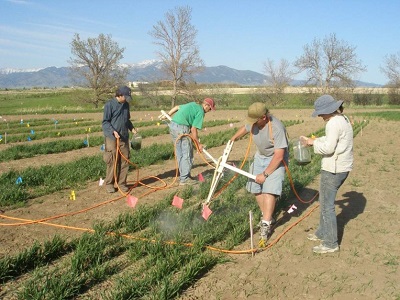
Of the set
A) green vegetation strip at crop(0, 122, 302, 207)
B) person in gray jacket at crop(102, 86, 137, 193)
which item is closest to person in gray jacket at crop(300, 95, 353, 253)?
person in gray jacket at crop(102, 86, 137, 193)

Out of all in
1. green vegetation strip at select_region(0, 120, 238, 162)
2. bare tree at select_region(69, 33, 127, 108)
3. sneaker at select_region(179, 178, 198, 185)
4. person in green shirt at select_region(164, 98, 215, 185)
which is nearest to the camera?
person in green shirt at select_region(164, 98, 215, 185)

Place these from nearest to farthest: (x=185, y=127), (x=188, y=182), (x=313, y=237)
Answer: (x=313, y=237), (x=185, y=127), (x=188, y=182)

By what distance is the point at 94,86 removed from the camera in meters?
40.9

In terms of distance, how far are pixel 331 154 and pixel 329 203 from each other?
0.61 m

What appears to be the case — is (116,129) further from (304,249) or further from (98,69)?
(98,69)

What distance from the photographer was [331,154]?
4637 millimetres

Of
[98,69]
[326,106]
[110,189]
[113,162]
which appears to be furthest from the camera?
[98,69]

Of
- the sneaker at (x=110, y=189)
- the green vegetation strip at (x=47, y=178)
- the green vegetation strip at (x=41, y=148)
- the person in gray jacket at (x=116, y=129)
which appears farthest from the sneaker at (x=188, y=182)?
the green vegetation strip at (x=41, y=148)

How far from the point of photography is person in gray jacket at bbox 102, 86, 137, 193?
699cm

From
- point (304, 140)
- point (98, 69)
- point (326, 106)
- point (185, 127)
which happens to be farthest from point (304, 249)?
point (98, 69)

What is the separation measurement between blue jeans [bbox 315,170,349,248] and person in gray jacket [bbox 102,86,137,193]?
12.0 ft

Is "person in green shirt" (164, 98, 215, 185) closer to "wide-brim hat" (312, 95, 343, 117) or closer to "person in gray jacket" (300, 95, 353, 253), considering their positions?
"person in gray jacket" (300, 95, 353, 253)

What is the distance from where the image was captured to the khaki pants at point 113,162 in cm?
708

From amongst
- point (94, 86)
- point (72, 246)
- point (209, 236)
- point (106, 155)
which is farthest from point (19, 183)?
point (94, 86)
